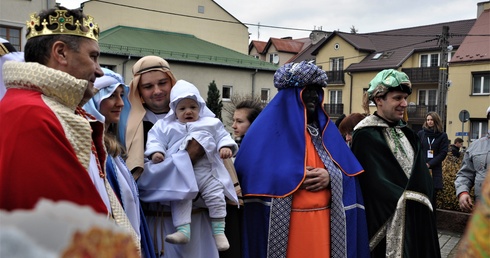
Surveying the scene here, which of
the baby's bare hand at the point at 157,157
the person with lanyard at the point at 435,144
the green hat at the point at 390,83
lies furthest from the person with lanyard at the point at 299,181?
the person with lanyard at the point at 435,144

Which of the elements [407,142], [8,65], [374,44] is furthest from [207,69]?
[8,65]

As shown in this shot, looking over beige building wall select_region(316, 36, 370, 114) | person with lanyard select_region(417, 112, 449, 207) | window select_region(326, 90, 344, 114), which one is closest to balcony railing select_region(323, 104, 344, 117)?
window select_region(326, 90, 344, 114)

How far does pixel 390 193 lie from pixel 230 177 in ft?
4.32

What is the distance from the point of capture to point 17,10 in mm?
18906

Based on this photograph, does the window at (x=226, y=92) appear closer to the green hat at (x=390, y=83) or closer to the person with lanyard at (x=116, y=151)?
the green hat at (x=390, y=83)

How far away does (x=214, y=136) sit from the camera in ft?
10.3

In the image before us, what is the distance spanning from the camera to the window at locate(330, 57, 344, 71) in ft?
125

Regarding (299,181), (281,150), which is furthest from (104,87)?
(299,181)

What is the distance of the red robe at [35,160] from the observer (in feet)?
4.15

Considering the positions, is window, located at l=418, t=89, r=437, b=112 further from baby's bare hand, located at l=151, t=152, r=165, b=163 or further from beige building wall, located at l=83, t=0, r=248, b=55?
baby's bare hand, located at l=151, t=152, r=165, b=163

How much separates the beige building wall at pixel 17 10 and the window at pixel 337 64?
2446 centimetres

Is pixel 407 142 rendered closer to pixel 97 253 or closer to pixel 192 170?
pixel 192 170

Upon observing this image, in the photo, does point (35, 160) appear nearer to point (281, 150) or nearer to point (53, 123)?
point (53, 123)

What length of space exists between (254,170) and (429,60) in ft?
110
